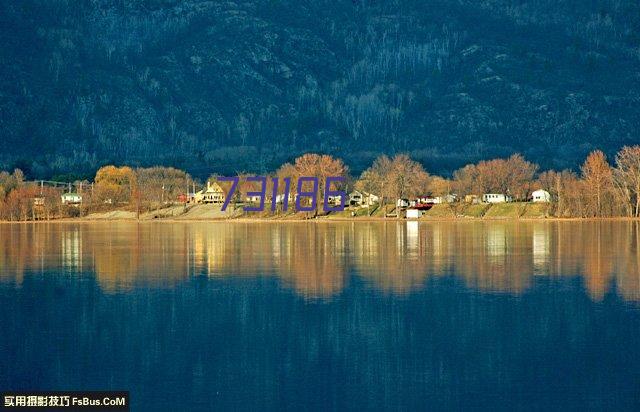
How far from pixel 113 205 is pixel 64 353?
130384 millimetres

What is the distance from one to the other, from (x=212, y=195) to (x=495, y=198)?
4680cm

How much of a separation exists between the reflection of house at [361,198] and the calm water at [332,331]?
10218cm

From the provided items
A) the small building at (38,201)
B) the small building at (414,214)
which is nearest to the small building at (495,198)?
the small building at (414,214)

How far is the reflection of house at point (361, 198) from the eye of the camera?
518 feet

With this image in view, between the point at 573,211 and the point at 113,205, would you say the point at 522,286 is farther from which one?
the point at 113,205

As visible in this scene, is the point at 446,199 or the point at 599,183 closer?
the point at 599,183

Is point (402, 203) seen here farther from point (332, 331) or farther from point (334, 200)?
point (332, 331)

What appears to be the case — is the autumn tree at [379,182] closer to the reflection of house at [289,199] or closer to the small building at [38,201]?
the reflection of house at [289,199]

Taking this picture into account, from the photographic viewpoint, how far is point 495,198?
158 m

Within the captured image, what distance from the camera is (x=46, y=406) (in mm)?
21281

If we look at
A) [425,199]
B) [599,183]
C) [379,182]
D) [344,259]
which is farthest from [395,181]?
[344,259]

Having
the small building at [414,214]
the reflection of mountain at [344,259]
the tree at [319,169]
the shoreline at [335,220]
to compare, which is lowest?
the reflection of mountain at [344,259]

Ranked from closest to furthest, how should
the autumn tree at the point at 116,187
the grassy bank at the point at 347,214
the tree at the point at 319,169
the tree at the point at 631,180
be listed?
the tree at the point at 631,180, the grassy bank at the point at 347,214, the tree at the point at 319,169, the autumn tree at the point at 116,187

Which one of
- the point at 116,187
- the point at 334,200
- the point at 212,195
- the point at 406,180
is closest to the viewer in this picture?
the point at 406,180
